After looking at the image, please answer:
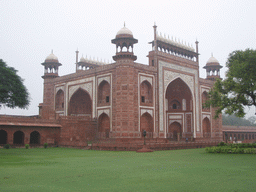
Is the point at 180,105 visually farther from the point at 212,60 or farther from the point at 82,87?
the point at 82,87

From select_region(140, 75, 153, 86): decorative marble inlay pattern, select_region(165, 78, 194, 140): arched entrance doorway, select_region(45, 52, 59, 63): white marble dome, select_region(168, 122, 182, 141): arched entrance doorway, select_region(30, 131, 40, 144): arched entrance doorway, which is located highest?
select_region(45, 52, 59, 63): white marble dome

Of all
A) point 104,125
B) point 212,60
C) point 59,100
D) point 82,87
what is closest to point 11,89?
point 104,125

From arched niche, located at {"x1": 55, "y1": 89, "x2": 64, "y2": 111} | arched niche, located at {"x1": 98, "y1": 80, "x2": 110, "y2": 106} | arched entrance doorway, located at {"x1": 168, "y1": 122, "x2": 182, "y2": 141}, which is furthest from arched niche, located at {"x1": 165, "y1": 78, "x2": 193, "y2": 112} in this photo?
arched niche, located at {"x1": 55, "y1": 89, "x2": 64, "y2": 111}

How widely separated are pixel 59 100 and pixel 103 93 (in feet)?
22.4

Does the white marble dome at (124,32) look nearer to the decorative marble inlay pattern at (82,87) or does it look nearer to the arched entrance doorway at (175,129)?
the decorative marble inlay pattern at (82,87)

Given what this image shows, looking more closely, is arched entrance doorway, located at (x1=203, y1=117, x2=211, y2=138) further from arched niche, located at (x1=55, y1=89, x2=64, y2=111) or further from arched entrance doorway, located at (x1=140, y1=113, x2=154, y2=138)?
arched niche, located at (x1=55, y1=89, x2=64, y2=111)

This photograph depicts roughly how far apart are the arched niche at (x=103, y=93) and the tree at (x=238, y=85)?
10.4 metres

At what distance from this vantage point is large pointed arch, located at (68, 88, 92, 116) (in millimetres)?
28403

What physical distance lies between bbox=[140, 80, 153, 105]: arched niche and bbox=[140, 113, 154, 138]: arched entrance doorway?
3.55ft

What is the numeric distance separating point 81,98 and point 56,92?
274 cm

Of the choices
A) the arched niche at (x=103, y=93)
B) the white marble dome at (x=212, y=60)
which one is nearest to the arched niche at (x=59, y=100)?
the arched niche at (x=103, y=93)

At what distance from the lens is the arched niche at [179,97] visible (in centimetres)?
2853

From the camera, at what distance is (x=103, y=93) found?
25.2 m

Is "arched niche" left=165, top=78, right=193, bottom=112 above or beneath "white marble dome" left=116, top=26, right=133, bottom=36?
beneath
